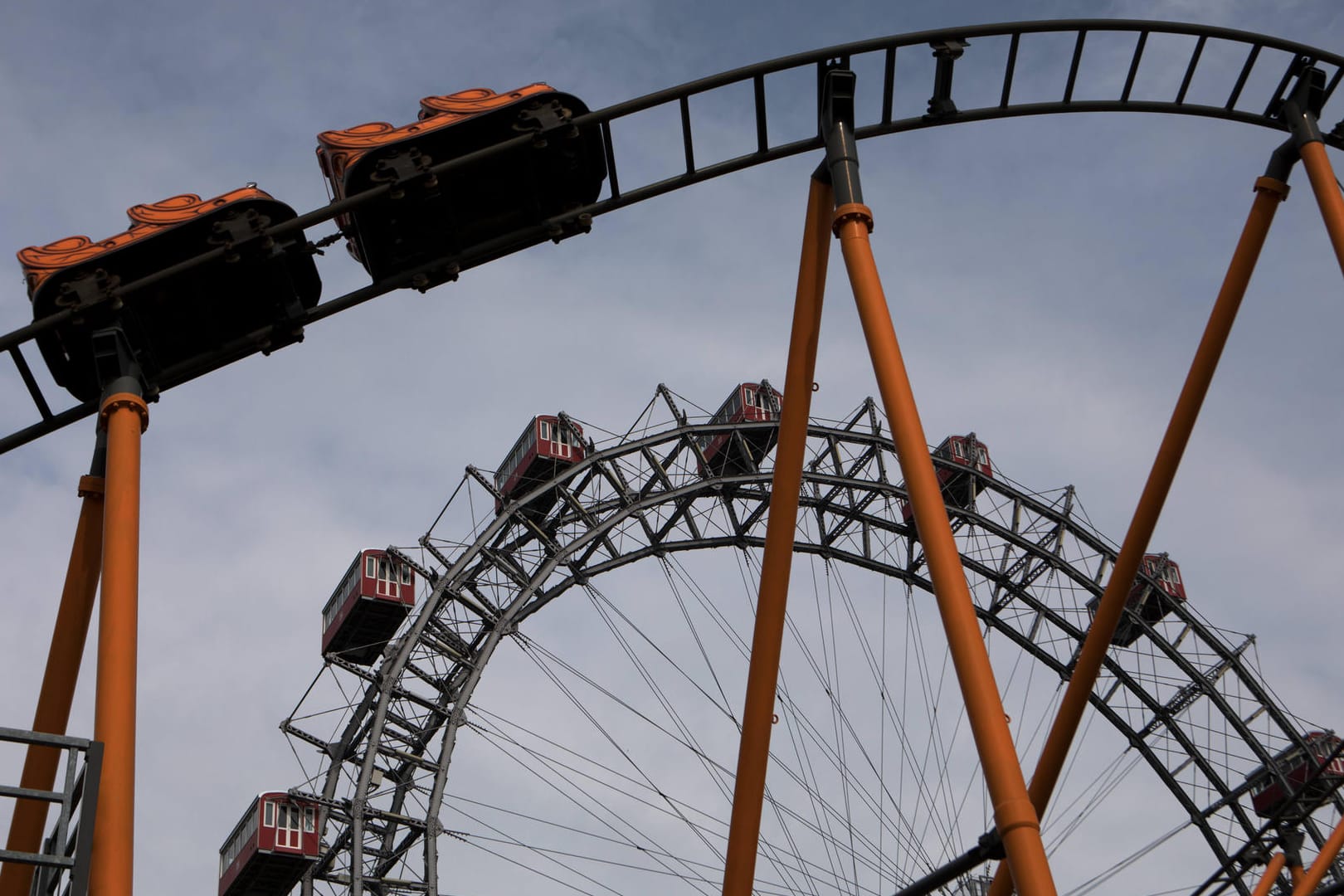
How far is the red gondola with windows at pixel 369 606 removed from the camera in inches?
1289

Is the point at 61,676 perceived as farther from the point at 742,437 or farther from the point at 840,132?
the point at 742,437

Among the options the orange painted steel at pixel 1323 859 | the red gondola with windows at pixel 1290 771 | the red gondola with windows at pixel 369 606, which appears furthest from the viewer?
the red gondola with windows at pixel 1290 771

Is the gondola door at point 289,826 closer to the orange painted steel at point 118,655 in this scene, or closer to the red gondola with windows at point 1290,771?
the orange painted steel at point 118,655

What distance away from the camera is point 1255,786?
40094mm

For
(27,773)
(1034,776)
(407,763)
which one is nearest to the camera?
(27,773)

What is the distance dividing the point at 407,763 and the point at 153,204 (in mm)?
21065

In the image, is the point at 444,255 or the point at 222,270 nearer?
the point at 222,270

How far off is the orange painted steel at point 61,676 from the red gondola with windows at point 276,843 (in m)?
20.4

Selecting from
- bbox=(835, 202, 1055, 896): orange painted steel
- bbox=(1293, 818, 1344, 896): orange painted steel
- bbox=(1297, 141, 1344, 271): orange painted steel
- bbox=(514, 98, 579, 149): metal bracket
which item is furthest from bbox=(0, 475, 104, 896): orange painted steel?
bbox=(1293, 818, 1344, 896): orange painted steel

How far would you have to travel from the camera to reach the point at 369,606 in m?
32.8

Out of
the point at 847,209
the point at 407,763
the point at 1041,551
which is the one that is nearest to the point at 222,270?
the point at 847,209

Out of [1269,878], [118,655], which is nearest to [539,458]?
[1269,878]

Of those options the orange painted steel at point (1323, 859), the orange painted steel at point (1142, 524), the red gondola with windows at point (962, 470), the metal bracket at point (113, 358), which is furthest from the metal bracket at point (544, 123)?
the red gondola with windows at point (962, 470)

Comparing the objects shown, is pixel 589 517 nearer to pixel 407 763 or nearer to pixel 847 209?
pixel 407 763
